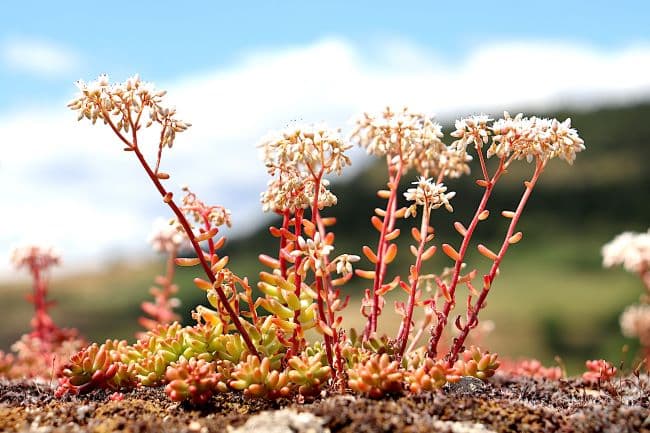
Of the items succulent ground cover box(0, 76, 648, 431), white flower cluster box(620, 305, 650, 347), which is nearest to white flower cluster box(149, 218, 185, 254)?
succulent ground cover box(0, 76, 648, 431)

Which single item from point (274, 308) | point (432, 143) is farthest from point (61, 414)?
point (432, 143)

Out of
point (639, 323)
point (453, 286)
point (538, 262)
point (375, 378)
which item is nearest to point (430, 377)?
point (375, 378)

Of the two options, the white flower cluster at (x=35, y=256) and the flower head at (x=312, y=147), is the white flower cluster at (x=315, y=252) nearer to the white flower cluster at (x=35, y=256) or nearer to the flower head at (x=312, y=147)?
the flower head at (x=312, y=147)

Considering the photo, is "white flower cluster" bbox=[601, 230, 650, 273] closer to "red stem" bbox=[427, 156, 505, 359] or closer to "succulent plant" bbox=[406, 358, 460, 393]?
"red stem" bbox=[427, 156, 505, 359]

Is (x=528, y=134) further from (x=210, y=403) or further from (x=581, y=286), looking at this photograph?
(x=581, y=286)

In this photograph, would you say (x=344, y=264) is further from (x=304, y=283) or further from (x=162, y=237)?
(x=162, y=237)

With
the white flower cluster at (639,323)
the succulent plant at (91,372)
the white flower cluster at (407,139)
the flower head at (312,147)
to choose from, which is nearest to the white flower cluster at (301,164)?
the flower head at (312,147)

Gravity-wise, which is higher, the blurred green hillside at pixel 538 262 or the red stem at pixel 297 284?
the blurred green hillside at pixel 538 262
